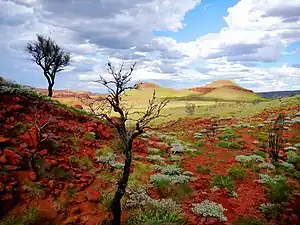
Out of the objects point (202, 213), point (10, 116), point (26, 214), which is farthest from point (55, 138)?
point (202, 213)

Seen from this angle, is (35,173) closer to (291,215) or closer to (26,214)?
(26,214)

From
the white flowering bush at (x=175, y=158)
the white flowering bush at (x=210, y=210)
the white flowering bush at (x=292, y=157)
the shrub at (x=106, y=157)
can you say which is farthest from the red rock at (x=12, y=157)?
the white flowering bush at (x=292, y=157)

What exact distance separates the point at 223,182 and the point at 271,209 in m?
2.37

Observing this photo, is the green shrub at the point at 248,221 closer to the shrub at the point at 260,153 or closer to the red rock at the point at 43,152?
the red rock at the point at 43,152

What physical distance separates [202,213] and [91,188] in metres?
3.83

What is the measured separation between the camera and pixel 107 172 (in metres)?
11.8

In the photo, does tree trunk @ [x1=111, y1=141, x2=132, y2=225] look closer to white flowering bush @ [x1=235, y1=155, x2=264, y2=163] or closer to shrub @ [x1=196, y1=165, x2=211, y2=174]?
shrub @ [x1=196, y1=165, x2=211, y2=174]

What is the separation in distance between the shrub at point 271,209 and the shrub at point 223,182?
170cm

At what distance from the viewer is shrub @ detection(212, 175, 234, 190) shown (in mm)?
11797

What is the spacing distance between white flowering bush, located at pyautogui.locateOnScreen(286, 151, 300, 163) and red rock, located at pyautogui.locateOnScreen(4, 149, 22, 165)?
13.0 metres

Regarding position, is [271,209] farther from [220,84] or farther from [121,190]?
[220,84]

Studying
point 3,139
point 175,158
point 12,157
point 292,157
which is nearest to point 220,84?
point 292,157

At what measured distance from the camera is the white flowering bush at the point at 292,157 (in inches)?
610

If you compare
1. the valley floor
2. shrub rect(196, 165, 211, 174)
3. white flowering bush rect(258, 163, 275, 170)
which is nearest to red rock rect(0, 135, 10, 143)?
the valley floor
